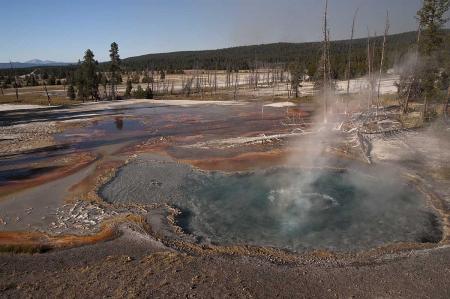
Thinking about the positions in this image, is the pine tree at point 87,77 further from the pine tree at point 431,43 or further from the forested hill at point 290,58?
the pine tree at point 431,43

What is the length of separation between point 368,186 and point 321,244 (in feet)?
24.3

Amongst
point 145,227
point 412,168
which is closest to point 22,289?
point 145,227

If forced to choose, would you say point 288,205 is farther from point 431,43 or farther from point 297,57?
point 297,57

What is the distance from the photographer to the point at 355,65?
3393 inches

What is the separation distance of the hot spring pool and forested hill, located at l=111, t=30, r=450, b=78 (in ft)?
46.7

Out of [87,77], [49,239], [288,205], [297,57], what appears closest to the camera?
[49,239]

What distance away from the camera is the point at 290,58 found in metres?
140

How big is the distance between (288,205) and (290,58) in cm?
12742

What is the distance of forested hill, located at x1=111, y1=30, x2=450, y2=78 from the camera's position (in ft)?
260

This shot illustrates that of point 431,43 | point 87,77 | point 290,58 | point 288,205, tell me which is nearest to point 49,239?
point 288,205

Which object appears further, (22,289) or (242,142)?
(242,142)

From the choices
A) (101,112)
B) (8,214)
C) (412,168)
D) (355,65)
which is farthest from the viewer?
(355,65)

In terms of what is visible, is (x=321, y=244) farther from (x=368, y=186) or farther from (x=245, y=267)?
(x=368, y=186)

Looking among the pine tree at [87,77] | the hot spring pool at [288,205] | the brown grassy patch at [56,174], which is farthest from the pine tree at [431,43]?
the pine tree at [87,77]
